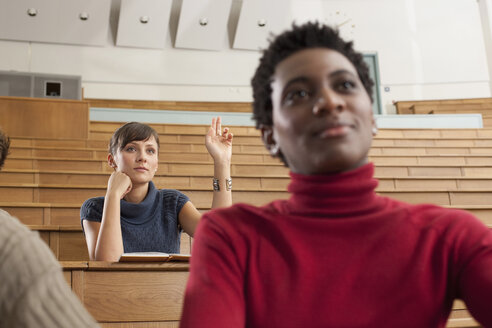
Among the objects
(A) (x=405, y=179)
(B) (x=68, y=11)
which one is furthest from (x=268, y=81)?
(B) (x=68, y=11)

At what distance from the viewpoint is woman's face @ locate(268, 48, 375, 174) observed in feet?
0.76

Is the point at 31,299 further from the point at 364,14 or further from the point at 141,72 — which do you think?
the point at 364,14

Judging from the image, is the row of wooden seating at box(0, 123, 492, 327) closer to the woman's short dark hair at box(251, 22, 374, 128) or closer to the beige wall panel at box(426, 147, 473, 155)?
the beige wall panel at box(426, 147, 473, 155)

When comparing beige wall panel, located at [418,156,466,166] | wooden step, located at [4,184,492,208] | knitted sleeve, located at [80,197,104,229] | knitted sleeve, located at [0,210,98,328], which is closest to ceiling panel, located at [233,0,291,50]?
beige wall panel, located at [418,156,466,166]

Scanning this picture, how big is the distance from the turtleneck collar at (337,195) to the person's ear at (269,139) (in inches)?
1.7

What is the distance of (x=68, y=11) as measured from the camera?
2.59 metres

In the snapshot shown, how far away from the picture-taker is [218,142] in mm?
587

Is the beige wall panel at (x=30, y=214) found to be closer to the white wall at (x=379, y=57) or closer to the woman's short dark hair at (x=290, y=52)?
the woman's short dark hair at (x=290, y=52)

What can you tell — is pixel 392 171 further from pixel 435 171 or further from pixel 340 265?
pixel 340 265

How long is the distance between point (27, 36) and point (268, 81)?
2.66 meters

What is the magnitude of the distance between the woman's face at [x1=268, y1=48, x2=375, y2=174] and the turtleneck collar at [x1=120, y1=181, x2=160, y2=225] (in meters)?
0.40

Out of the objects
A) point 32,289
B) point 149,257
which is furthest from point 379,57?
point 32,289

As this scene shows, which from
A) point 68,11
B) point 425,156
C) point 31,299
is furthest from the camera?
point 68,11

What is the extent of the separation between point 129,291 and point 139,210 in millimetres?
143
